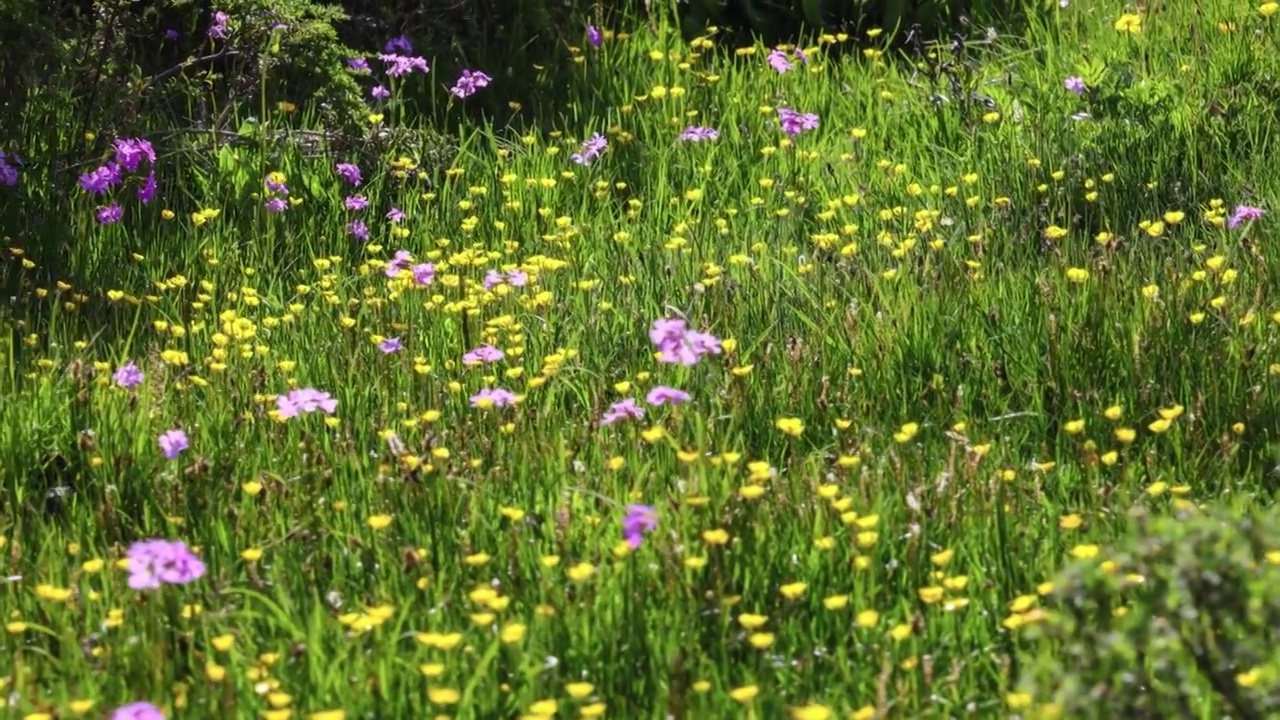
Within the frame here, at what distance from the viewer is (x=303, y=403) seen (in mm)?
3322

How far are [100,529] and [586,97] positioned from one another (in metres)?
2.89

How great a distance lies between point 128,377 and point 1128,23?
3.65 m

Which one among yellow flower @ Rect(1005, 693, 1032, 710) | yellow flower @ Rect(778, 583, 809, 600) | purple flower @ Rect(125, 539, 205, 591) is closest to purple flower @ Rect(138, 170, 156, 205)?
purple flower @ Rect(125, 539, 205, 591)

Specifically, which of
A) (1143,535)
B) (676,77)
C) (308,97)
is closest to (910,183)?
(676,77)

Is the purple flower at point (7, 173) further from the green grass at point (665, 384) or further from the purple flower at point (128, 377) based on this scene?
the purple flower at point (128, 377)

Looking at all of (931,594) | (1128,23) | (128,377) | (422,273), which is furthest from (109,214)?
(1128,23)

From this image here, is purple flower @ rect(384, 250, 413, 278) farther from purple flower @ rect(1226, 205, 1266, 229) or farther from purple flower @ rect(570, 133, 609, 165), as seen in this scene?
purple flower @ rect(1226, 205, 1266, 229)

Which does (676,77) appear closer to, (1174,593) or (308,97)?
(308,97)

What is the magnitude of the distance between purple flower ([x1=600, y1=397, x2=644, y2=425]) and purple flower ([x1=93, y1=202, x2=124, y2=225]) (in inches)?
69.1

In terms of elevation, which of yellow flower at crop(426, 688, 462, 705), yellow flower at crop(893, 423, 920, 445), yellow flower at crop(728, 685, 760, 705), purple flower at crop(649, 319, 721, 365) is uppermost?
purple flower at crop(649, 319, 721, 365)

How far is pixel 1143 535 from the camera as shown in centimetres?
232

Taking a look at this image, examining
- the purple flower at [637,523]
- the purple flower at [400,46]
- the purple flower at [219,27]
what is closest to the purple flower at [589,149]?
the purple flower at [400,46]

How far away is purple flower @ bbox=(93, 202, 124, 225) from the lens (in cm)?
438

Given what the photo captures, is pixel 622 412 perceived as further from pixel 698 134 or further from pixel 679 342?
pixel 698 134
